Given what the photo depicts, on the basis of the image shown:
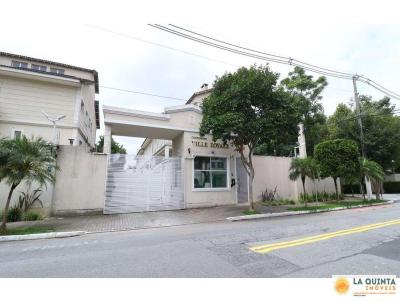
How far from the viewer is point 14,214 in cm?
1099

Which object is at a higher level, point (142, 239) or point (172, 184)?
point (172, 184)

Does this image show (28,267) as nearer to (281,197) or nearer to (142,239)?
(142,239)

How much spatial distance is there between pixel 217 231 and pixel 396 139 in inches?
945

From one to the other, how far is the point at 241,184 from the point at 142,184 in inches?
275

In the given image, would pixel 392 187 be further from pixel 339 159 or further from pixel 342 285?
pixel 342 285

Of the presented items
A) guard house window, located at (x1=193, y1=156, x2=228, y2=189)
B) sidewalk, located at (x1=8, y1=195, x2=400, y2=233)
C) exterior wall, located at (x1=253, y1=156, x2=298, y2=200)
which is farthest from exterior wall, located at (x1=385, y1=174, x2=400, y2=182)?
sidewalk, located at (x1=8, y1=195, x2=400, y2=233)

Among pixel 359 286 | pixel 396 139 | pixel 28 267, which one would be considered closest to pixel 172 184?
pixel 28 267

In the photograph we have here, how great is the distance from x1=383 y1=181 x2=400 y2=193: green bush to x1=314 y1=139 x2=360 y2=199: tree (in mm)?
16680

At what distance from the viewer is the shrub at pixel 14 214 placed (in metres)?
10.9

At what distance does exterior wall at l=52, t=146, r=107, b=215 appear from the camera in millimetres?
12203

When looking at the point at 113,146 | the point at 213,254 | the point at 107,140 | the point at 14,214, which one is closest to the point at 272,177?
the point at 107,140

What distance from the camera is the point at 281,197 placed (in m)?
18.5

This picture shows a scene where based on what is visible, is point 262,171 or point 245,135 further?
point 262,171

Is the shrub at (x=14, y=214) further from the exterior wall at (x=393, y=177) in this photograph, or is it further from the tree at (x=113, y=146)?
the exterior wall at (x=393, y=177)
